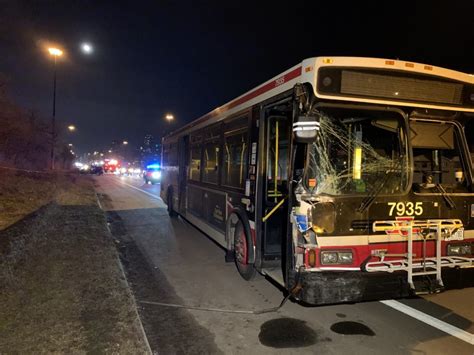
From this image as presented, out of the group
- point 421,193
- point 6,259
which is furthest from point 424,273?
point 6,259

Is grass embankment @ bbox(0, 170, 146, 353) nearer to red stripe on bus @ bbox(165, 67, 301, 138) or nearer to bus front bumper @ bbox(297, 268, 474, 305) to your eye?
bus front bumper @ bbox(297, 268, 474, 305)

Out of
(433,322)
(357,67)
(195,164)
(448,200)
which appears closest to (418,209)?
(448,200)

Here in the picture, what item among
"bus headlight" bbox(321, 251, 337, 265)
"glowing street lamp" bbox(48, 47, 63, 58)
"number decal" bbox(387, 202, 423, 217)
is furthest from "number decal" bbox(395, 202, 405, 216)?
"glowing street lamp" bbox(48, 47, 63, 58)

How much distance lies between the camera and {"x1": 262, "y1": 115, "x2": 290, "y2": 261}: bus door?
619cm

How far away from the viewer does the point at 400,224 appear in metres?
4.69

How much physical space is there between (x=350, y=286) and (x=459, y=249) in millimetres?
1755

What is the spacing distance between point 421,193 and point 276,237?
2.44 metres

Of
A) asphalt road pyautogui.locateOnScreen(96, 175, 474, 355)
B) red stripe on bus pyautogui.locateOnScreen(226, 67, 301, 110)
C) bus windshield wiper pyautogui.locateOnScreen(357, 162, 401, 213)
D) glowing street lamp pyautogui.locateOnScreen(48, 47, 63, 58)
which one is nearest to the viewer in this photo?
asphalt road pyautogui.locateOnScreen(96, 175, 474, 355)

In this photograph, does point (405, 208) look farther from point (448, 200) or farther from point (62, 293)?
point (62, 293)

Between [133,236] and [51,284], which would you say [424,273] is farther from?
[133,236]

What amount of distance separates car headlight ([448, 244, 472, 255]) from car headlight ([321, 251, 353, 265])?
1454 mm

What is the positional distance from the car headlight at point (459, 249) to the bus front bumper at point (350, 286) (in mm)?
910

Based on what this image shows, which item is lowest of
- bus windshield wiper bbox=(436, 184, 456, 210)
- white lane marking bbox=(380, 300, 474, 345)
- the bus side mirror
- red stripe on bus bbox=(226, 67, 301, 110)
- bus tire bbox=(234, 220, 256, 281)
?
white lane marking bbox=(380, 300, 474, 345)

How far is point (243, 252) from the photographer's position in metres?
6.70
